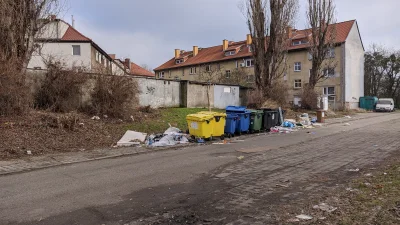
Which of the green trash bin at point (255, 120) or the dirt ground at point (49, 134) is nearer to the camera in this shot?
the dirt ground at point (49, 134)

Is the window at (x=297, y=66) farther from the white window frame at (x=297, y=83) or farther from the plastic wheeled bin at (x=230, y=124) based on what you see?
the plastic wheeled bin at (x=230, y=124)

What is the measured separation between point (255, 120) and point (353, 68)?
34275 millimetres

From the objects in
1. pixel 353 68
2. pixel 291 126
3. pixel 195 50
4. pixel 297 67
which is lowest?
pixel 291 126

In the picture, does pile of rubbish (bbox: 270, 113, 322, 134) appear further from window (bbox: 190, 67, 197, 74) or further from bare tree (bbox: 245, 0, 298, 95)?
window (bbox: 190, 67, 197, 74)

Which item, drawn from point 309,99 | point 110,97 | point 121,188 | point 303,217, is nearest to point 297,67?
point 309,99

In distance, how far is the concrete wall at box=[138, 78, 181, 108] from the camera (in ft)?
65.6

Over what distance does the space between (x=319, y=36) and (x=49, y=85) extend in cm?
2668

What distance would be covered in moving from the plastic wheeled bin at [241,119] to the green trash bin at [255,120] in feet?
1.13

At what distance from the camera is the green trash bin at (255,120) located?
52.6 feet

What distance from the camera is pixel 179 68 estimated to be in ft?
220

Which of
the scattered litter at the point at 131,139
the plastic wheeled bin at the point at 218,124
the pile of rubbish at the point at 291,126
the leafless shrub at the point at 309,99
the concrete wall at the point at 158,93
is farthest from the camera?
the leafless shrub at the point at 309,99

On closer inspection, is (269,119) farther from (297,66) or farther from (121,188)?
(297,66)

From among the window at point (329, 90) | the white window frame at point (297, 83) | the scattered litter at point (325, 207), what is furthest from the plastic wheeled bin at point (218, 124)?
the white window frame at point (297, 83)

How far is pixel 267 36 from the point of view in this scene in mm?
25203
